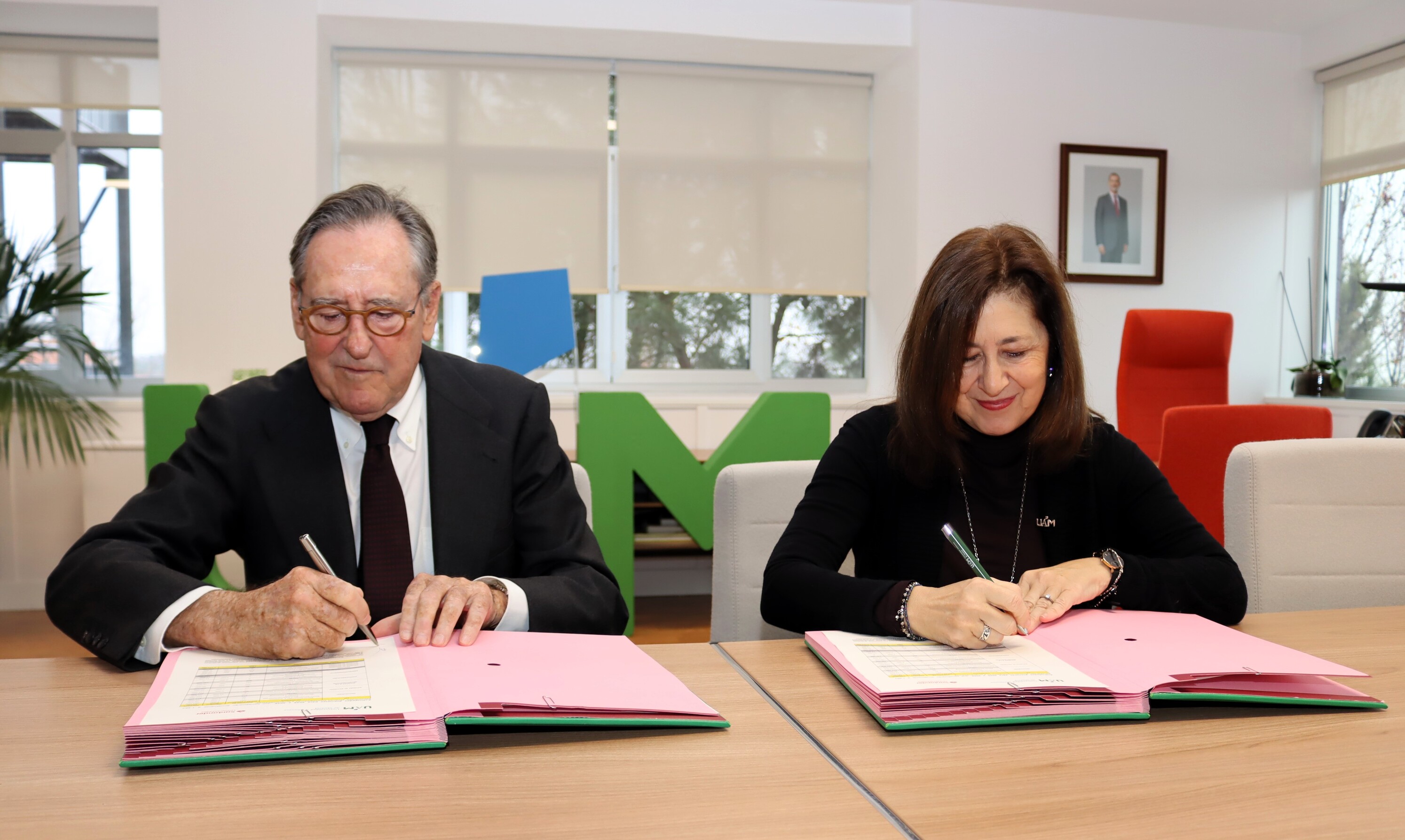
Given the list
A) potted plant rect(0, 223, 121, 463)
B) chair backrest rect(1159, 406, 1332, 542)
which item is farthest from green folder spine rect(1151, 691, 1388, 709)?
potted plant rect(0, 223, 121, 463)

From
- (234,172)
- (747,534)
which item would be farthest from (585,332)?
(747,534)

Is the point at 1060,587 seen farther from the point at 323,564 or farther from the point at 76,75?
the point at 76,75

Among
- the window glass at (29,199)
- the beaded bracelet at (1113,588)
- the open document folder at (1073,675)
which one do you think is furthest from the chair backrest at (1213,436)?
the window glass at (29,199)

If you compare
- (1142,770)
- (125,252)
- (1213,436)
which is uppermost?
(125,252)

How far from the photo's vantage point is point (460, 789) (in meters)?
0.72

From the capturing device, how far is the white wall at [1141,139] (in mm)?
4887

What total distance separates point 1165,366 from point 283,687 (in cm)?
417

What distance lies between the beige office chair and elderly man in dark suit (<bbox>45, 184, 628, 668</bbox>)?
230 mm

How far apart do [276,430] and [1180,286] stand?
200 inches

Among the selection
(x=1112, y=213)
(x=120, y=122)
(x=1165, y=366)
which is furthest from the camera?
(x=1112, y=213)

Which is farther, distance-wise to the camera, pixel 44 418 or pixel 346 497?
pixel 44 418

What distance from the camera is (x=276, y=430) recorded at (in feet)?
4.57

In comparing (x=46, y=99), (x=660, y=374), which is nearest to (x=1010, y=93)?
(x=660, y=374)

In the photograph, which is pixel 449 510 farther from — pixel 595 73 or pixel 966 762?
pixel 595 73
